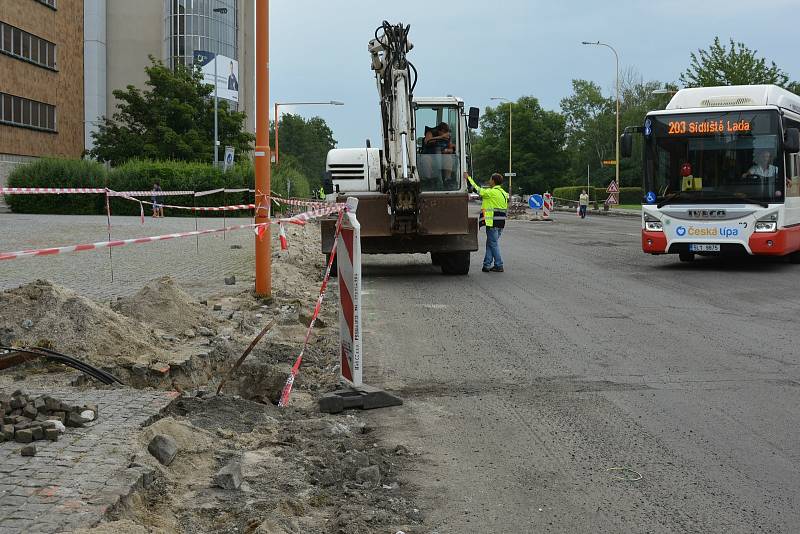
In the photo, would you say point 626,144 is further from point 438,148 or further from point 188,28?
point 188,28

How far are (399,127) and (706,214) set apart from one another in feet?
19.7

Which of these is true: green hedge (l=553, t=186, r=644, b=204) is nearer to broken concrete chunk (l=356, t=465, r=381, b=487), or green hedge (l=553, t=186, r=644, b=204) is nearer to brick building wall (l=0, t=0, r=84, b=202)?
brick building wall (l=0, t=0, r=84, b=202)

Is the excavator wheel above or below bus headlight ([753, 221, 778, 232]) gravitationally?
below

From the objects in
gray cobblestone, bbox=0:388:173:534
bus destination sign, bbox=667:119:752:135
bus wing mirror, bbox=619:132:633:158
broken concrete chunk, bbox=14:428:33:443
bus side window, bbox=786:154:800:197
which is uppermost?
bus destination sign, bbox=667:119:752:135

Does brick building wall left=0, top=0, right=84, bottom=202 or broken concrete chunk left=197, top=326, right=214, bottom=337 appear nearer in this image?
broken concrete chunk left=197, top=326, right=214, bottom=337

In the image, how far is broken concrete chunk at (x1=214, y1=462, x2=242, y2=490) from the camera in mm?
4702

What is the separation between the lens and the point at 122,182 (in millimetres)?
48250

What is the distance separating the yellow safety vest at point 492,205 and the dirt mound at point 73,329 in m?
9.93

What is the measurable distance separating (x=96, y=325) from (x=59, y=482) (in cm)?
340

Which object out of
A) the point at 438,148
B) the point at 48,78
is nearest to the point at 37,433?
the point at 438,148

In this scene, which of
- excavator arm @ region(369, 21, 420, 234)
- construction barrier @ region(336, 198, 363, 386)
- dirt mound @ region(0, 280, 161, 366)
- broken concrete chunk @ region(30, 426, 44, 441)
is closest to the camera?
broken concrete chunk @ region(30, 426, 44, 441)

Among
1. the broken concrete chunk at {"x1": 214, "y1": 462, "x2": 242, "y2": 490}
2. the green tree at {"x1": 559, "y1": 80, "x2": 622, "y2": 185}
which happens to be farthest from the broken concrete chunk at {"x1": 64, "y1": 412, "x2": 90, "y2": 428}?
the green tree at {"x1": 559, "y1": 80, "x2": 622, "y2": 185}

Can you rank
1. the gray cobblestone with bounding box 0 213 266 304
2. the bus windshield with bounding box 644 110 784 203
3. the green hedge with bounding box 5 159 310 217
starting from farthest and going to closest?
the green hedge with bounding box 5 159 310 217
the bus windshield with bounding box 644 110 784 203
the gray cobblestone with bounding box 0 213 266 304

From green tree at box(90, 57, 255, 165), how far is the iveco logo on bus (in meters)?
43.3
